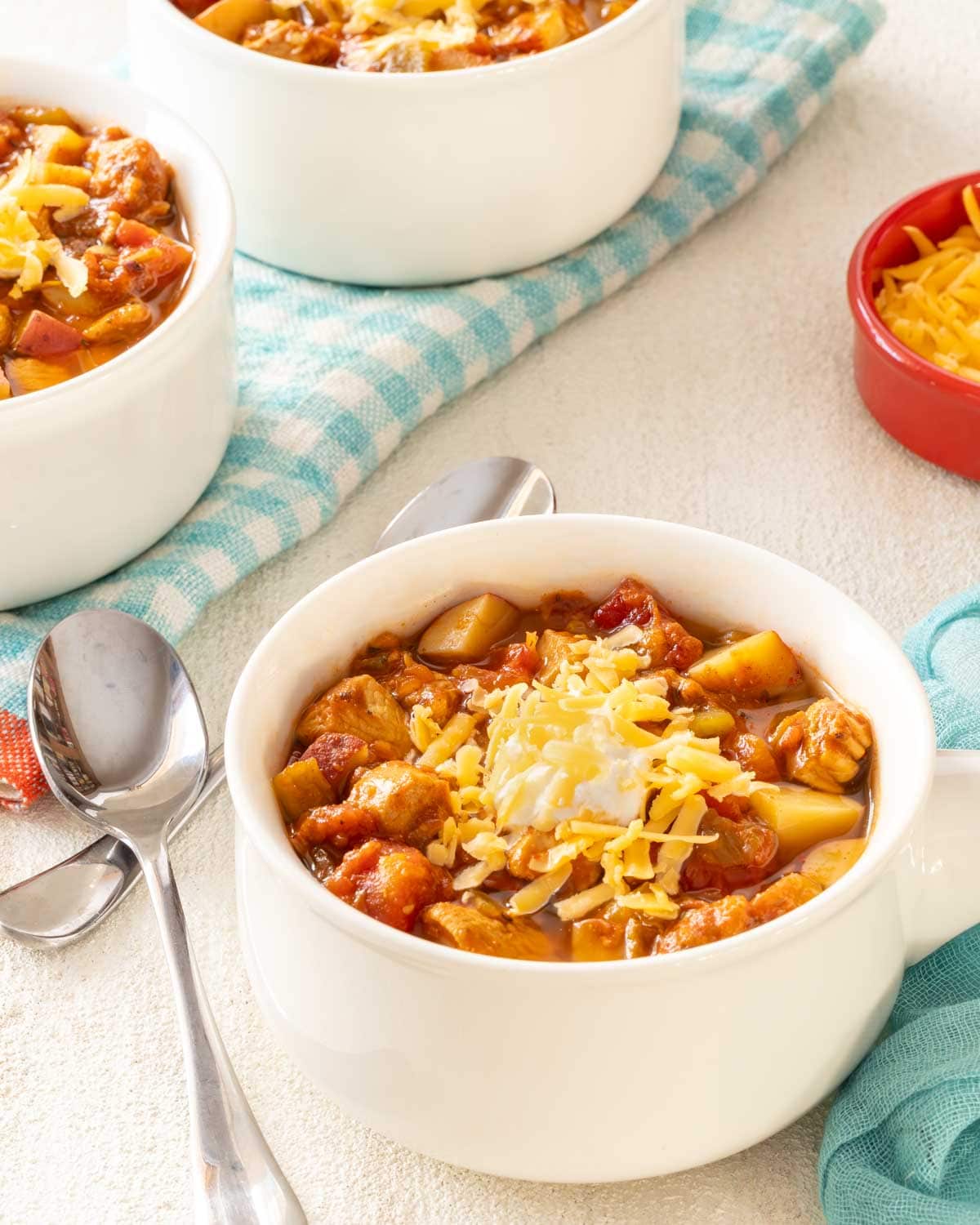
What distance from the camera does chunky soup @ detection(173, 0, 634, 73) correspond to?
2037 mm

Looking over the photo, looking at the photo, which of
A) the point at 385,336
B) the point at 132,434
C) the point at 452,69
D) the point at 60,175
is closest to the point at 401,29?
the point at 452,69

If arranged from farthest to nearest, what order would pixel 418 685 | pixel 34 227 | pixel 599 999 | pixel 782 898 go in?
pixel 34 227
pixel 418 685
pixel 782 898
pixel 599 999

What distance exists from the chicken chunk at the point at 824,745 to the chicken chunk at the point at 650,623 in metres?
0.11

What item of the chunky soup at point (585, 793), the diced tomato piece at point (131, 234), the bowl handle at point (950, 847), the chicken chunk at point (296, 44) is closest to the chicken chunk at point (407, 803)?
the chunky soup at point (585, 793)

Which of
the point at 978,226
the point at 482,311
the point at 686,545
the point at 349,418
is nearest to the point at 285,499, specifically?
the point at 349,418

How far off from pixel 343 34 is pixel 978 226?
863 millimetres

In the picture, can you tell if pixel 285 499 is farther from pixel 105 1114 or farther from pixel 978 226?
pixel 978 226

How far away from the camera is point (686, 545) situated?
1374 mm

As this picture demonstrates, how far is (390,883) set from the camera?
3.74 ft

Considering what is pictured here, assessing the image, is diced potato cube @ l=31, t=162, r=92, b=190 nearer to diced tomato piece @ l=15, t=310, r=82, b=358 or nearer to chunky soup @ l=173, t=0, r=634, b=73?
diced tomato piece @ l=15, t=310, r=82, b=358

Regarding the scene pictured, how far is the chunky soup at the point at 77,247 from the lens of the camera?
1693 millimetres

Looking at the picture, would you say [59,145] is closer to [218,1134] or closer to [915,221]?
[915,221]

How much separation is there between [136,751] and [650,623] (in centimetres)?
50

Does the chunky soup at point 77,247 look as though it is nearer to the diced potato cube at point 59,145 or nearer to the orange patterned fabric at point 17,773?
the diced potato cube at point 59,145
